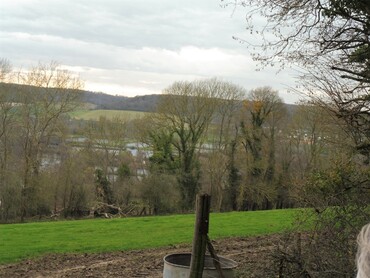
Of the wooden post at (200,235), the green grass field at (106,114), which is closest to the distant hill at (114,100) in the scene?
the green grass field at (106,114)

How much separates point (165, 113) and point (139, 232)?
2649cm

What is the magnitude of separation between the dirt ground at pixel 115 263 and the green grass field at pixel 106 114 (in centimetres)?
2934

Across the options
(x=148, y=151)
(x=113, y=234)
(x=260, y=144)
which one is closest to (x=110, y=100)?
(x=148, y=151)

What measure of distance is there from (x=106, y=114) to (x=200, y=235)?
4179 centimetres

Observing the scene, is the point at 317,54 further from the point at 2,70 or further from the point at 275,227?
the point at 2,70

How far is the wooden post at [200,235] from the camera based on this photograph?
5.61 metres

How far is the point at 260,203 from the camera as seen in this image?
138 feet

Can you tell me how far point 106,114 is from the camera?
46.5 meters

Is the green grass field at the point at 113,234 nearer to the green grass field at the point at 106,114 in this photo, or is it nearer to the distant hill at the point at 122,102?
the green grass field at the point at 106,114

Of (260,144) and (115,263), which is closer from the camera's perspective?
(115,263)

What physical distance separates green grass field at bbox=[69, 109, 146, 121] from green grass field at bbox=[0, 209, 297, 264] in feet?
71.1

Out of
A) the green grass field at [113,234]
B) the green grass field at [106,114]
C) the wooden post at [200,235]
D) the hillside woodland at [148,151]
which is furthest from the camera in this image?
the green grass field at [106,114]

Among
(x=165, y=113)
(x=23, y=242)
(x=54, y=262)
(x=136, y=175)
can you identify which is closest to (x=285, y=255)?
(x=54, y=262)

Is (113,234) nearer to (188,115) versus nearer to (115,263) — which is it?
(115,263)
